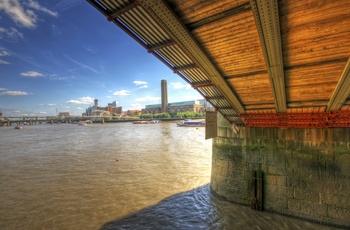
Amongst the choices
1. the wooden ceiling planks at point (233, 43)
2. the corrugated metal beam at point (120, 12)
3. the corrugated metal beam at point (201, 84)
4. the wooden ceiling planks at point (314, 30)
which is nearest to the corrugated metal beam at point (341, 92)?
the wooden ceiling planks at point (314, 30)

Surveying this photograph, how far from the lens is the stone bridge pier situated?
6676 millimetres

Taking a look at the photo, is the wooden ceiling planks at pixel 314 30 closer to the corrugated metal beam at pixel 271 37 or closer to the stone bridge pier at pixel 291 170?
the corrugated metal beam at pixel 271 37

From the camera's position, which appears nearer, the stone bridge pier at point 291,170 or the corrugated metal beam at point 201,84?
the stone bridge pier at point 291,170

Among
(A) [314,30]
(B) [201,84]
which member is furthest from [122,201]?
(A) [314,30]

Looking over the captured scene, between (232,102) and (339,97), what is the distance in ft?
10.8

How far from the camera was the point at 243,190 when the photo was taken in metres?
8.52

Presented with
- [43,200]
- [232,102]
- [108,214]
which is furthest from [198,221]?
[43,200]

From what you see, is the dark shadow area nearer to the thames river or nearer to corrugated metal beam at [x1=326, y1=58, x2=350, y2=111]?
the thames river

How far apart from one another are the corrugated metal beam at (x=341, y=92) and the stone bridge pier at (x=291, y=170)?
113cm

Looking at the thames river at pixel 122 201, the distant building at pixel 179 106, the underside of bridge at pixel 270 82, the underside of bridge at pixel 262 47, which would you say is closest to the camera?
the underside of bridge at pixel 262 47

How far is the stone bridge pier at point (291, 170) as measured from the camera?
6676 millimetres

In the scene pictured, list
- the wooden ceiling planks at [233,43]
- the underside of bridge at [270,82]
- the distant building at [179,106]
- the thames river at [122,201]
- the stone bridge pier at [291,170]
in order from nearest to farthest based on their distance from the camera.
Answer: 1. the underside of bridge at [270,82]
2. the wooden ceiling planks at [233,43]
3. the stone bridge pier at [291,170]
4. the thames river at [122,201]
5. the distant building at [179,106]

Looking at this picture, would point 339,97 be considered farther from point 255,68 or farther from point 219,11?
point 219,11

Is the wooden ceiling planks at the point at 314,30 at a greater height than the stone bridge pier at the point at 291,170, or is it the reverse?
the wooden ceiling planks at the point at 314,30
